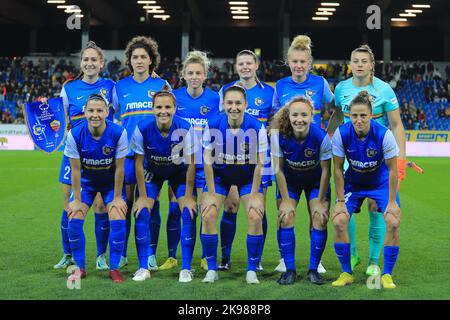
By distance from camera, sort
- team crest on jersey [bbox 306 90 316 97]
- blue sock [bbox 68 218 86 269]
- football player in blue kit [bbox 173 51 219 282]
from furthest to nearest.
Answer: team crest on jersey [bbox 306 90 316 97], football player in blue kit [bbox 173 51 219 282], blue sock [bbox 68 218 86 269]

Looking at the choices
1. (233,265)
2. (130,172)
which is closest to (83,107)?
(130,172)

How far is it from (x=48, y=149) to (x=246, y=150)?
2246mm

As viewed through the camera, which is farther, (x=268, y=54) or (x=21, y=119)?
(x=268, y=54)

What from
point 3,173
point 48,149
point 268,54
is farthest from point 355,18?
point 48,149

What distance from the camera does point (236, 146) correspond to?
5.77 m

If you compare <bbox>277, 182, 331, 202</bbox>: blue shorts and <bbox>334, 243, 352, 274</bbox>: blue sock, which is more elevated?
<bbox>277, 182, 331, 202</bbox>: blue shorts

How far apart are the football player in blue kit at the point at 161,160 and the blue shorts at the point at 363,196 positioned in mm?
1340

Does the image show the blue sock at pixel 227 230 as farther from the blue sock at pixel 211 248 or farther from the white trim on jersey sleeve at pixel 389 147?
the white trim on jersey sleeve at pixel 389 147

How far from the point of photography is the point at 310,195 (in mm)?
5773

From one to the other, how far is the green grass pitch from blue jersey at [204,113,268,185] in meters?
0.90

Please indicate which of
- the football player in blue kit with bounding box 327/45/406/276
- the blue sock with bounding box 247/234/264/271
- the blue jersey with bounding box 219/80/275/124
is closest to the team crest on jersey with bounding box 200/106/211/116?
the blue jersey with bounding box 219/80/275/124

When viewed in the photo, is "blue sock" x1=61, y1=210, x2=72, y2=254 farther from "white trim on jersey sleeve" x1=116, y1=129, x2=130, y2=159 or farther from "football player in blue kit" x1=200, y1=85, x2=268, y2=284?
"football player in blue kit" x1=200, y1=85, x2=268, y2=284

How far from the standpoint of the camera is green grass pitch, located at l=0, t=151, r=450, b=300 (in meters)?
5.09
